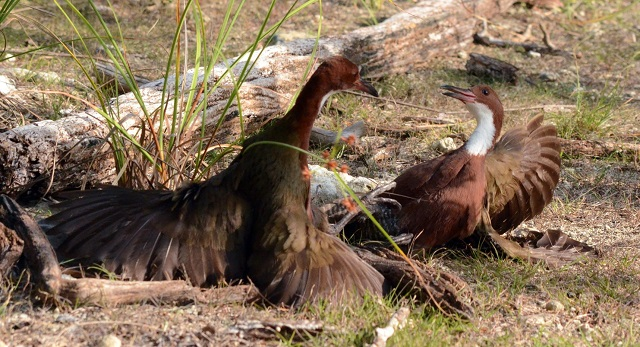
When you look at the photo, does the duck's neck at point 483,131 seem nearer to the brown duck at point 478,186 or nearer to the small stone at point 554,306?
the brown duck at point 478,186

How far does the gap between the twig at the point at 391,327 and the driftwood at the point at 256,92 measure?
5.19 feet

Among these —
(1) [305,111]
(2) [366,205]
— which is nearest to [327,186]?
(2) [366,205]

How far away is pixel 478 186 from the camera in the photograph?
4.10m

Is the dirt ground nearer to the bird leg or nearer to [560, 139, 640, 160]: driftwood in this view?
[560, 139, 640, 160]: driftwood

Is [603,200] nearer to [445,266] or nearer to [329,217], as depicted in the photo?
[445,266]

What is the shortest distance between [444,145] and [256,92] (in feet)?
3.80

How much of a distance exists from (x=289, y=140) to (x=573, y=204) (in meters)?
2.02

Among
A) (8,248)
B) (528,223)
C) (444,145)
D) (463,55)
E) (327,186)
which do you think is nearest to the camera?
(8,248)

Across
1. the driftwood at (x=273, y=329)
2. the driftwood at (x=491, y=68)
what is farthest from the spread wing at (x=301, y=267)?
the driftwood at (x=491, y=68)

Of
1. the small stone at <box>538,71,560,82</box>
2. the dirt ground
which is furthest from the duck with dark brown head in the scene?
A: the small stone at <box>538,71,560,82</box>

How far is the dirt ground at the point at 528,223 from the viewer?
2.90 m

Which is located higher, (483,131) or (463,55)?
(483,131)

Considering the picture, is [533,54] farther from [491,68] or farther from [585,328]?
[585,328]

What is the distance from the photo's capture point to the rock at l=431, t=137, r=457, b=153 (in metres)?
5.27
